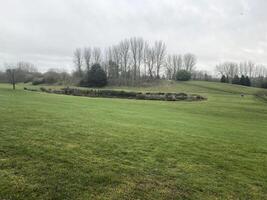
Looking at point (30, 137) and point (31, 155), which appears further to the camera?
point (30, 137)

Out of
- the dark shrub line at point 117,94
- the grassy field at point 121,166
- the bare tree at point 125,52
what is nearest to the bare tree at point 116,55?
the bare tree at point 125,52

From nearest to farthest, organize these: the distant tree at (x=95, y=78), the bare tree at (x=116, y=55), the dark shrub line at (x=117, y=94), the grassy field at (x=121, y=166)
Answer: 1. the grassy field at (x=121, y=166)
2. the dark shrub line at (x=117, y=94)
3. the distant tree at (x=95, y=78)
4. the bare tree at (x=116, y=55)

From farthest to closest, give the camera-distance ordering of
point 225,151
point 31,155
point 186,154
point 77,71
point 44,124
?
point 77,71, point 44,124, point 225,151, point 186,154, point 31,155

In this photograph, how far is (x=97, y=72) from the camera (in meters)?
66.8

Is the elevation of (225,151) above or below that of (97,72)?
below

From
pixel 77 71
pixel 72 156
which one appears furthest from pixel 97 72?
pixel 72 156

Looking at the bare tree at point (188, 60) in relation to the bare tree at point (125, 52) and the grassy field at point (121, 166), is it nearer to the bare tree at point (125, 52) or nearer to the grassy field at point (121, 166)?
the bare tree at point (125, 52)

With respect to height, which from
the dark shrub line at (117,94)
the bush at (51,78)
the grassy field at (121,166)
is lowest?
the dark shrub line at (117,94)

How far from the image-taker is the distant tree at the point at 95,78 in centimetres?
6681

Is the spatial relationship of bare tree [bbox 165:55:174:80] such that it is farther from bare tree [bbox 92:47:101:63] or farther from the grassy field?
the grassy field

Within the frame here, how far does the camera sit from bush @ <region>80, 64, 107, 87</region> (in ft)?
219

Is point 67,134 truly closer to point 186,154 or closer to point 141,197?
point 186,154

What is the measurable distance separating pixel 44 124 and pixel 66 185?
247 inches

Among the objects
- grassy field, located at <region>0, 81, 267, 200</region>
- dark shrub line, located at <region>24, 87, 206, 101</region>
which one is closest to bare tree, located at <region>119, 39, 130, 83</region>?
dark shrub line, located at <region>24, 87, 206, 101</region>
